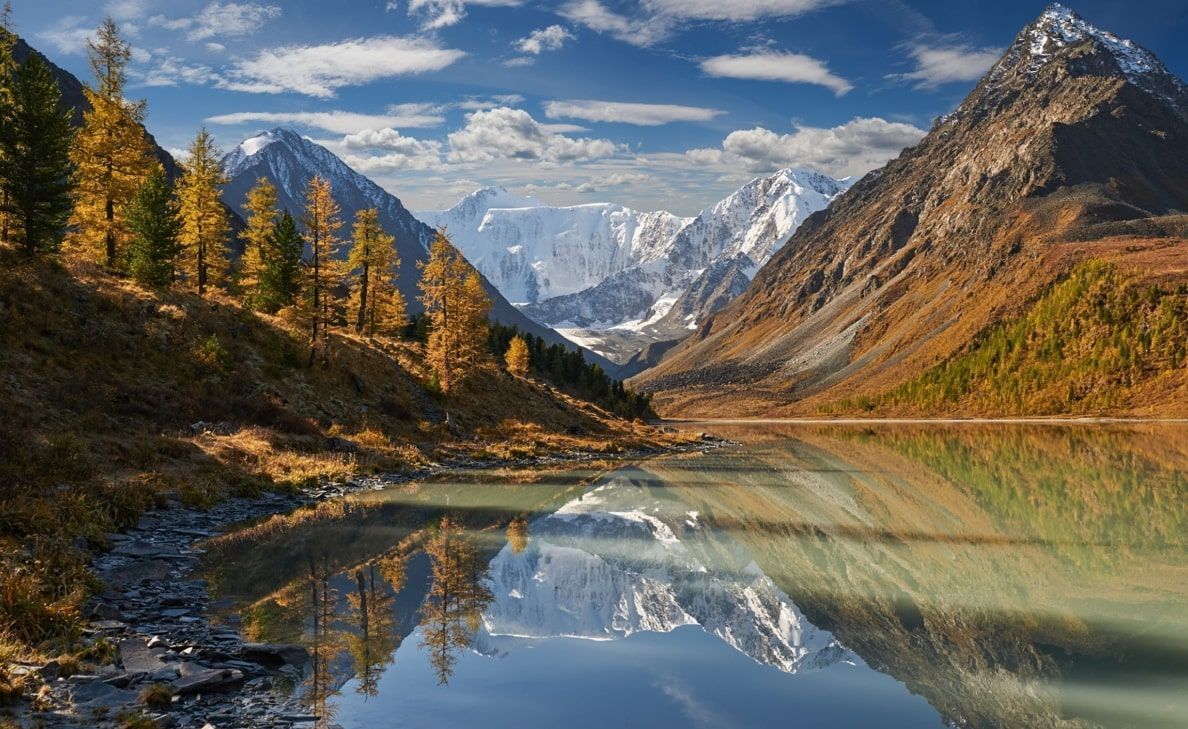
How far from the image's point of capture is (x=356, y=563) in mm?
20984

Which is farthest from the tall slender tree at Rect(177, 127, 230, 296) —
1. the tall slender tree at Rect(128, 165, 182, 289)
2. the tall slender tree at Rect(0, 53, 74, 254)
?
the tall slender tree at Rect(0, 53, 74, 254)

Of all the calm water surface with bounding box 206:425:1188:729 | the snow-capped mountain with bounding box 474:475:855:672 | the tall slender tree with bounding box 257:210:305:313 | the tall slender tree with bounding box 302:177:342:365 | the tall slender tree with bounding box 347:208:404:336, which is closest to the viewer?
the calm water surface with bounding box 206:425:1188:729

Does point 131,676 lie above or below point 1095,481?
above

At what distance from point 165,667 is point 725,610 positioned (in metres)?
11.8

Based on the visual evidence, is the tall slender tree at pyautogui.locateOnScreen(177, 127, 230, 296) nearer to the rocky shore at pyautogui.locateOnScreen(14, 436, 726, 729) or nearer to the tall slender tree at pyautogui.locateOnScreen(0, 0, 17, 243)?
the tall slender tree at pyautogui.locateOnScreen(0, 0, 17, 243)

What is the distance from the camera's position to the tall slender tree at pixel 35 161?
136 feet

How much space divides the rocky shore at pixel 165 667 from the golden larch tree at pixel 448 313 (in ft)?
158

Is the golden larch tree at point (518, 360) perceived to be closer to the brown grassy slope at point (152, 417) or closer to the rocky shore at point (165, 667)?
the brown grassy slope at point (152, 417)

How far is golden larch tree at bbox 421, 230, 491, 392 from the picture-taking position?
6819 cm

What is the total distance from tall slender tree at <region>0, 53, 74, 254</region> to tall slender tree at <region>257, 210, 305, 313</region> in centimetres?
2053

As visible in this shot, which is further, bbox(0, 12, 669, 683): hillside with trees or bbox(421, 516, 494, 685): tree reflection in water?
bbox(0, 12, 669, 683): hillside with trees

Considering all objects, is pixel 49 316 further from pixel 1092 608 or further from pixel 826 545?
pixel 1092 608

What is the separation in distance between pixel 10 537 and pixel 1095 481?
49.9m

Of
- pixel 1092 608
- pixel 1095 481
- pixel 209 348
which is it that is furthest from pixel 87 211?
pixel 1095 481
